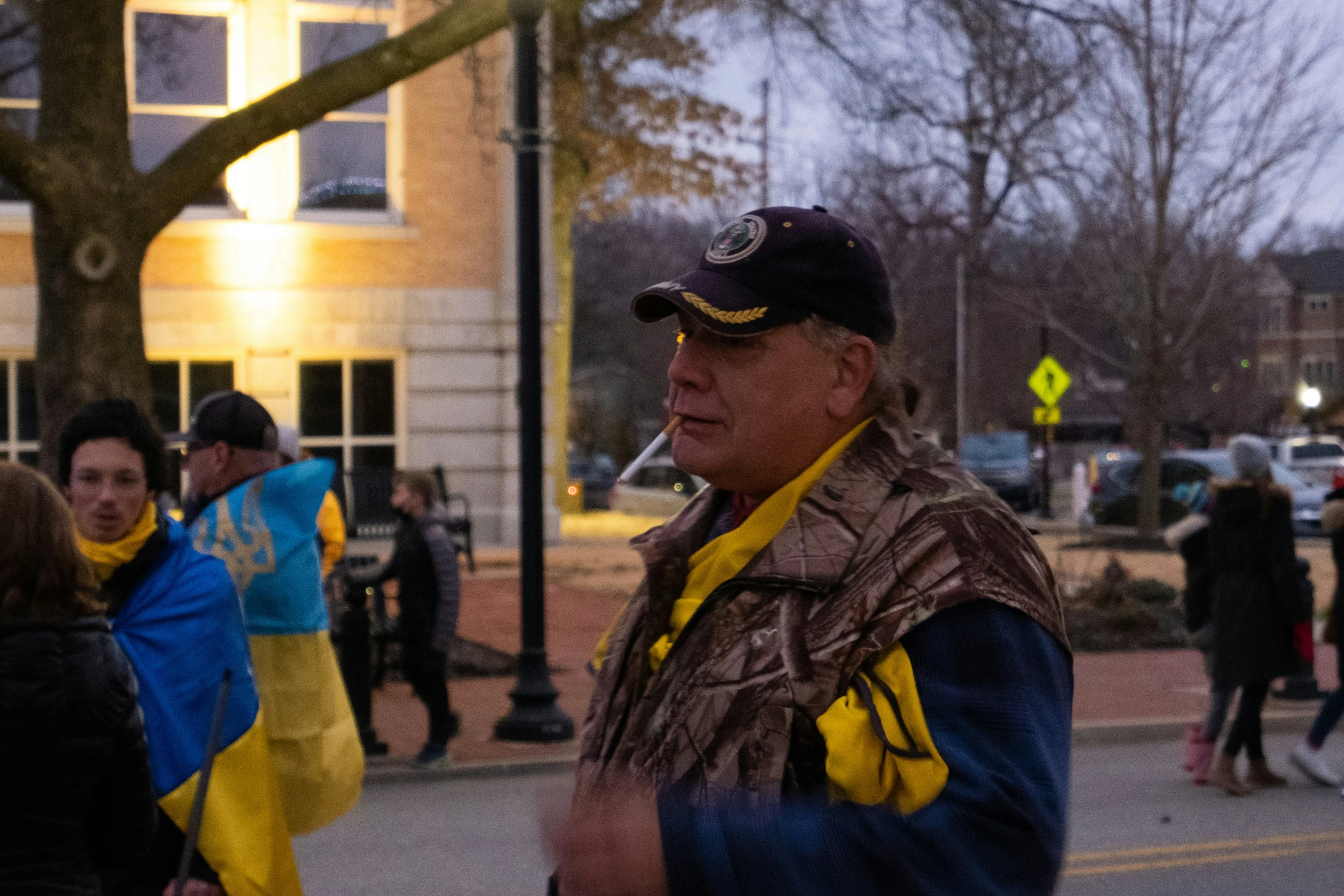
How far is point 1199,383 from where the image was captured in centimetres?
6444

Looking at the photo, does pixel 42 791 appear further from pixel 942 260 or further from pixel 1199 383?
Result: pixel 1199 383

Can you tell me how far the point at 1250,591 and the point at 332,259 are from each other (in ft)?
49.9

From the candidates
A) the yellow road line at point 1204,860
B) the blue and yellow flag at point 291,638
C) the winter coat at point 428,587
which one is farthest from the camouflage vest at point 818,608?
the winter coat at point 428,587

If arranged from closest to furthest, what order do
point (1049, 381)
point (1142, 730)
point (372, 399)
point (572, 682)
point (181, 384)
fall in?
point (1142, 730) → point (572, 682) → point (181, 384) → point (372, 399) → point (1049, 381)

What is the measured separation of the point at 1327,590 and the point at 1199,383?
160ft

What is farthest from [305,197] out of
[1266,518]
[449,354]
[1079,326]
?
[1079,326]

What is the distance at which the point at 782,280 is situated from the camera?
180 cm

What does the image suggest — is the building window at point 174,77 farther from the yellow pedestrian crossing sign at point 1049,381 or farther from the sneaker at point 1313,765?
the sneaker at point 1313,765

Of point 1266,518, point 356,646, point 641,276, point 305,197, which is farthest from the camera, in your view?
point 641,276

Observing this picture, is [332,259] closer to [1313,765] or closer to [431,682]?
[431,682]

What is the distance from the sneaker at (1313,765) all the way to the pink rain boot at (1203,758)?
488mm

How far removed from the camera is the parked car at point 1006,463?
117ft

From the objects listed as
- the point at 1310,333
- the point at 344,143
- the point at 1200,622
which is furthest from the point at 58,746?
the point at 1310,333

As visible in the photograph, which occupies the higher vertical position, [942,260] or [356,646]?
[942,260]
